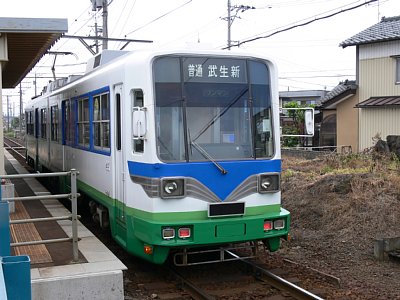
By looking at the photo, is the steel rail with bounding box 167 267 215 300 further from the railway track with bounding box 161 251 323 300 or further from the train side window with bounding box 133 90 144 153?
the train side window with bounding box 133 90 144 153

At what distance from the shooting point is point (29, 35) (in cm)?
934

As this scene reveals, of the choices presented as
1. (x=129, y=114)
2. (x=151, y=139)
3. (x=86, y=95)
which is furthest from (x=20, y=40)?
(x=151, y=139)

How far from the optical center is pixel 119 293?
5.89 metres

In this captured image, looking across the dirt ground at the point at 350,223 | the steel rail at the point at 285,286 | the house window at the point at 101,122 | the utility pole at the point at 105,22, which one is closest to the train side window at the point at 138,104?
the house window at the point at 101,122

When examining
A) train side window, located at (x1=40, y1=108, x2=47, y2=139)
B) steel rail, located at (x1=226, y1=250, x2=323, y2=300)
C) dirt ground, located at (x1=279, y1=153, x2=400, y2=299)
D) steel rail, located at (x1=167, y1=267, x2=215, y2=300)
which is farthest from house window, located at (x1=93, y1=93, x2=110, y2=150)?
train side window, located at (x1=40, y1=108, x2=47, y2=139)

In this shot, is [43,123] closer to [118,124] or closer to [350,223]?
[118,124]

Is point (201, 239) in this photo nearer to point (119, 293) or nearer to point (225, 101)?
point (119, 293)

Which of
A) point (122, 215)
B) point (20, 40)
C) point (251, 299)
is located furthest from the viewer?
point (20, 40)

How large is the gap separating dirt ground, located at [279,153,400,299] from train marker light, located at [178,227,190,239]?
76.1 inches

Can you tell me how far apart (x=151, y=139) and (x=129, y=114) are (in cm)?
65

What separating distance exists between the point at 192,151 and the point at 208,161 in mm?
238

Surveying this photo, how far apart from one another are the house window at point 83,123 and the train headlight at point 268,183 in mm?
3561

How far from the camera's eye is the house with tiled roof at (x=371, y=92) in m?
23.3

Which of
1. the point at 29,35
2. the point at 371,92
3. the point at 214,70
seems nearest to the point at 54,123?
the point at 29,35
